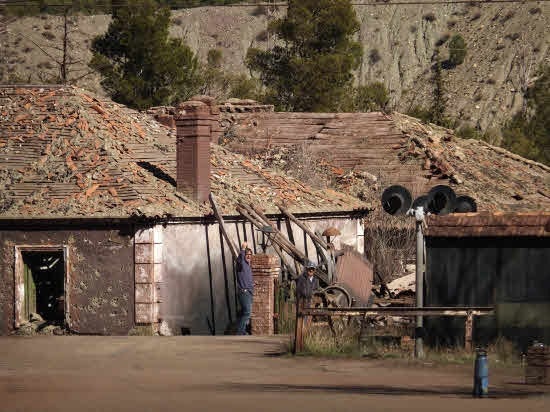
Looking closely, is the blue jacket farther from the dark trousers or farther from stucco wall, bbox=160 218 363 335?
stucco wall, bbox=160 218 363 335

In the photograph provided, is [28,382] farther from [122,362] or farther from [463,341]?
[463,341]

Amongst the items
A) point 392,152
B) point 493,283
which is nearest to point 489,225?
point 493,283

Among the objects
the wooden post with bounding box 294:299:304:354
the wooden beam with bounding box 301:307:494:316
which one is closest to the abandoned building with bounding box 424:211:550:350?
the wooden beam with bounding box 301:307:494:316

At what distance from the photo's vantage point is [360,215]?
1451 inches

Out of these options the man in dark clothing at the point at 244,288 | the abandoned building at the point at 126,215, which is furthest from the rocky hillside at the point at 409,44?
the man in dark clothing at the point at 244,288

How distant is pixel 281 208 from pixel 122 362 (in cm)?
1174

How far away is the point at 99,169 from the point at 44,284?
3.01m

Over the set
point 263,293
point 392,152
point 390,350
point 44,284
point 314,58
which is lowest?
point 390,350

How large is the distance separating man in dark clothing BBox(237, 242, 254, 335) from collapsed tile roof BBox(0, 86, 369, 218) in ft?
7.62

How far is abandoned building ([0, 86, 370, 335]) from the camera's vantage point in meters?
29.0

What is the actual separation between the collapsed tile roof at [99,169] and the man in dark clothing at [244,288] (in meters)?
2.32

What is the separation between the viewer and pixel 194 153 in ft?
102

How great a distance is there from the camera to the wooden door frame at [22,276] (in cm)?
2917

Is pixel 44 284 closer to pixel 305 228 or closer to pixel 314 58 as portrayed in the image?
pixel 305 228
